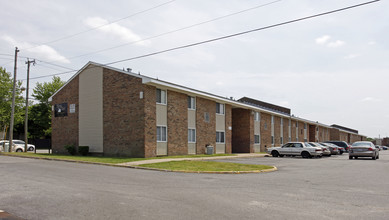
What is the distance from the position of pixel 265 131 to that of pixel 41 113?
38.9 meters

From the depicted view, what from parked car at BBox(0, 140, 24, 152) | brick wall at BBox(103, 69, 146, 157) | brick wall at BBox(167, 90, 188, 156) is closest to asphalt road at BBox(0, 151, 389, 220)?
brick wall at BBox(103, 69, 146, 157)

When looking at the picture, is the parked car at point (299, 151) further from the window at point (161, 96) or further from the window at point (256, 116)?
the window at point (161, 96)

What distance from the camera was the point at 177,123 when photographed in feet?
88.8

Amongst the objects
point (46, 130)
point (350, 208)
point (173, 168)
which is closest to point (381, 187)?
point (350, 208)

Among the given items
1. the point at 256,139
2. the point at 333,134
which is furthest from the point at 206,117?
the point at 333,134

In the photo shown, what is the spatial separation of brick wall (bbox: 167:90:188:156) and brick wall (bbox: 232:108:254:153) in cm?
1254

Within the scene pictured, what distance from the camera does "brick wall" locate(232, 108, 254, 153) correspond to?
38719 mm

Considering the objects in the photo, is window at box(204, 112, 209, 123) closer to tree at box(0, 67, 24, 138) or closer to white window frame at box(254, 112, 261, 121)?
white window frame at box(254, 112, 261, 121)

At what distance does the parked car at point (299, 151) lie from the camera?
29916 mm

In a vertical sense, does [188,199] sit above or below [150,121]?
below

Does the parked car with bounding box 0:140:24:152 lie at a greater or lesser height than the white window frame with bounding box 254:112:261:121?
lesser

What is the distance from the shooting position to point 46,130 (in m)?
60.1

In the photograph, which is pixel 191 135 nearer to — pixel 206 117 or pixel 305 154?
pixel 206 117

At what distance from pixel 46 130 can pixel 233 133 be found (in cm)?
3624
